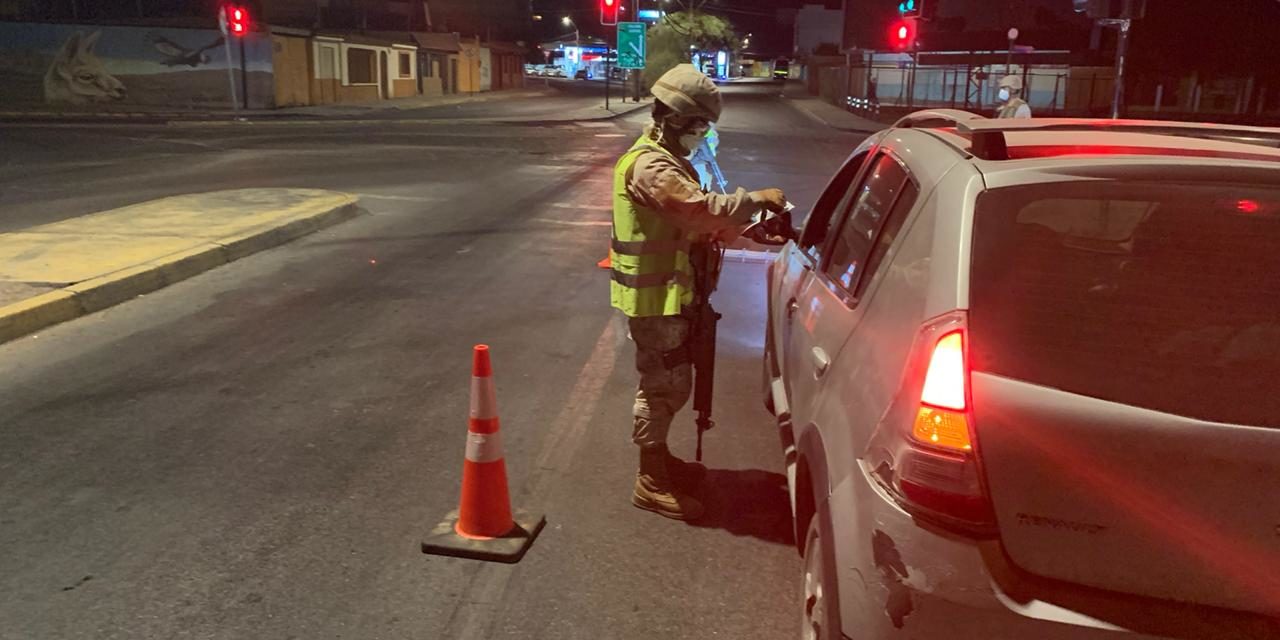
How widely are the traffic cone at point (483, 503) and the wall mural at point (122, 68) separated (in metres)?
35.9

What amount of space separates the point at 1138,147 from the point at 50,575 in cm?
384

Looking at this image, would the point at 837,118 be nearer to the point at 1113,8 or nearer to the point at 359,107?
the point at 359,107

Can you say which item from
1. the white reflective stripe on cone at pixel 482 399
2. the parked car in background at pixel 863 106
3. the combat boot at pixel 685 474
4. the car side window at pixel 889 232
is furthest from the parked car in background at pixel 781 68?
the car side window at pixel 889 232

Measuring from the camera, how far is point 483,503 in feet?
12.4

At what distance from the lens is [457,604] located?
338cm

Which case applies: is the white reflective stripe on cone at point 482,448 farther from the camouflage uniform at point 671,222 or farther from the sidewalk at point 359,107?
the sidewalk at point 359,107

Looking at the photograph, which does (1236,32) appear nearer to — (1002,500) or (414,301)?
(414,301)

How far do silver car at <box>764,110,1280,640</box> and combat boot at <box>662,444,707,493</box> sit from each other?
5.82 ft

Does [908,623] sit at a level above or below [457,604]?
above

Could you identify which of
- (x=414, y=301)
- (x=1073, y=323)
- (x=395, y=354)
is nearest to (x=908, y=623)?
(x=1073, y=323)

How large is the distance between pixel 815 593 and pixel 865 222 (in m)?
1.26

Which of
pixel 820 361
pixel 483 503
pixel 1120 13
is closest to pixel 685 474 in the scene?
pixel 483 503

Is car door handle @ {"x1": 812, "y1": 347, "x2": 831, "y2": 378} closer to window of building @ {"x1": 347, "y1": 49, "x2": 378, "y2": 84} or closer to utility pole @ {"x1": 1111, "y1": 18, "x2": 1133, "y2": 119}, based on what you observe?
utility pole @ {"x1": 1111, "y1": 18, "x2": 1133, "y2": 119}

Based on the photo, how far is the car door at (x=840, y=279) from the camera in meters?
2.84
